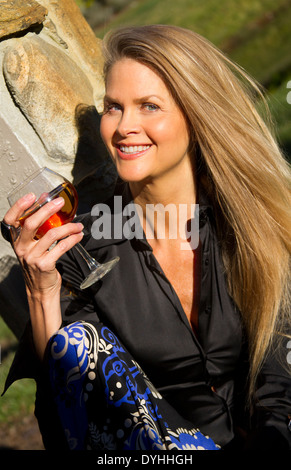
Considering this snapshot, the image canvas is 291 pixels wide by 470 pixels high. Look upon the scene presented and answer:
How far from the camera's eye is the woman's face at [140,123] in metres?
2.37

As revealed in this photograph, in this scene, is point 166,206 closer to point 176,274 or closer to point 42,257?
point 176,274

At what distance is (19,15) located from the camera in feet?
7.97

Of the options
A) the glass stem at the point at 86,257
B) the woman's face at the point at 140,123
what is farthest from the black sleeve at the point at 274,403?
the woman's face at the point at 140,123

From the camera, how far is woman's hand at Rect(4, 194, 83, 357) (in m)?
2.13

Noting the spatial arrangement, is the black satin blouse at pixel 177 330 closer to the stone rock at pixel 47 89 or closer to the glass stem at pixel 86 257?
the glass stem at pixel 86 257

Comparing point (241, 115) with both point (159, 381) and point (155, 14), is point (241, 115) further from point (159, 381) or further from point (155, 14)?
point (155, 14)

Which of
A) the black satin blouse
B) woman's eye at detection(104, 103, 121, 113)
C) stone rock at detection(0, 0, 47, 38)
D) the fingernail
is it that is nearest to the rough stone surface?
stone rock at detection(0, 0, 47, 38)

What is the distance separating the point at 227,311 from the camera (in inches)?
102

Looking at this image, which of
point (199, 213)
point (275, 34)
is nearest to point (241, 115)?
point (199, 213)

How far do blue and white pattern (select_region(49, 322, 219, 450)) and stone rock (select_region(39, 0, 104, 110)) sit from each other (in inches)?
52.3

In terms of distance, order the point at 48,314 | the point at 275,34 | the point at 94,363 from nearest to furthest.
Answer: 1. the point at 94,363
2. the point at 48,314
3. the point at 275,34

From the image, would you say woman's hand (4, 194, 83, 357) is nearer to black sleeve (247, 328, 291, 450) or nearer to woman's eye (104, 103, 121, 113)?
woman's eye (104, 103, 121, 113)

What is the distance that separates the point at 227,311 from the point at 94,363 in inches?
28.0

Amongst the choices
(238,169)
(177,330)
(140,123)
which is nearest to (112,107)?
(140,123)
